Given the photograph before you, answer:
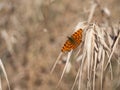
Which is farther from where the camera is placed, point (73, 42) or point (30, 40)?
point (30, 40)

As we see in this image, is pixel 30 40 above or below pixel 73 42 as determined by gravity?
above

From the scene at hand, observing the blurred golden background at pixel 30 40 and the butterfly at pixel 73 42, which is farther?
the blurred golden background at pixel 30 40

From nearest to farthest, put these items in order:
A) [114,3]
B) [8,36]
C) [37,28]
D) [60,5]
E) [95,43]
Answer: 1. [95,43]
2. [8,36]
3. [37,28]
4. [114,3]
5. [60,5]

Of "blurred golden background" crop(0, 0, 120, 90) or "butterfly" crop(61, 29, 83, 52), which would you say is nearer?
"butterfly" crop(61, 29, 83, 52)

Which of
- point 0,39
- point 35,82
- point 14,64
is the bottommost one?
point 35,82

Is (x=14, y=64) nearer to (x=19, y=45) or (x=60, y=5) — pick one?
(x=19, y=45)

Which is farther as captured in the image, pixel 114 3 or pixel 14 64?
pixel 114 3

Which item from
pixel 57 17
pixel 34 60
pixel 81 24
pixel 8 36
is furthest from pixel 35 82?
pixel 81 24

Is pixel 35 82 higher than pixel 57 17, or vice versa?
pixel 57 17
